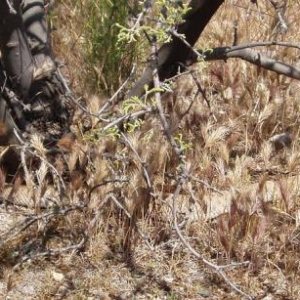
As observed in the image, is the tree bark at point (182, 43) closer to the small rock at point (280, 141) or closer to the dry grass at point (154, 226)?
the dry grass at point (154, 226)

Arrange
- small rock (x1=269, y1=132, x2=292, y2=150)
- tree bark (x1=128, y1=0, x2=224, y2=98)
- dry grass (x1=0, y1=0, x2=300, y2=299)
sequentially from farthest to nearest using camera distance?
1. small rock (x1=269, y1=132, x2=292, y2=150)
2. tree bark (x1=128, y1=0, x2=224, y2=98)
3. dry grass (x1=0, y1=0, x2=300, y2=299)

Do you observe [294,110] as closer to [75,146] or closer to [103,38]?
[103,38]

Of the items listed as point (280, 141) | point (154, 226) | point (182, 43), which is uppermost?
point (182, 43)

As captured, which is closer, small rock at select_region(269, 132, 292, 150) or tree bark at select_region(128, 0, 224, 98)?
tree bark at select_region(128, 0, 224, 98)

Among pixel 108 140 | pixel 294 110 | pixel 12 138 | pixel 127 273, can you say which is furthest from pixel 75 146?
pixel 294 110

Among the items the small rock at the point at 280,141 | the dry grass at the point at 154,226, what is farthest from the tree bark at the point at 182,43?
the small rock at the point at 280,141

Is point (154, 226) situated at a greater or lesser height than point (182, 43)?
lesser

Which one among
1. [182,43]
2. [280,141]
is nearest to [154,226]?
[182,43]

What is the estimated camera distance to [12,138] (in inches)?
106

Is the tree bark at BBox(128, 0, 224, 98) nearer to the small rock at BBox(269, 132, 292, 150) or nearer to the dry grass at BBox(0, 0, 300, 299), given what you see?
the dry grass at BBox(0, 0, 300, 299)

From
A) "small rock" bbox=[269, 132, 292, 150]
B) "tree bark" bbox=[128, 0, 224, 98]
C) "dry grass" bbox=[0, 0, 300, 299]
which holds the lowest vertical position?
"dry grass" bbox=[0, 0, 300, 299]

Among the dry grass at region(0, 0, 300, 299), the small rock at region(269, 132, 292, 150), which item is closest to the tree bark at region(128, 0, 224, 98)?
the dry grass at region(0, 0, 300, 299)

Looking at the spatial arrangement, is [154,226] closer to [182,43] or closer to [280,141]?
[182,43]

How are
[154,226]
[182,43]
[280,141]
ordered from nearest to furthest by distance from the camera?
1. [154,226]
2. [182,43]
3. [280,141]
